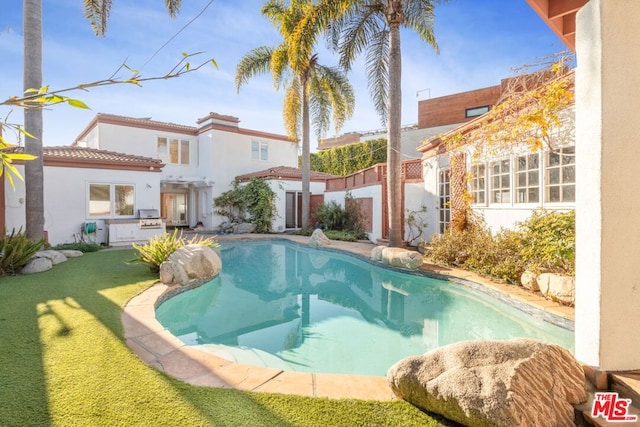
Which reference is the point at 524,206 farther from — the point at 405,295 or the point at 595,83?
the point at 595,83

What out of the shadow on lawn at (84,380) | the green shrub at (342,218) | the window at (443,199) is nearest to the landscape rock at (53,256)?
the shadow on lawn at (84,380)

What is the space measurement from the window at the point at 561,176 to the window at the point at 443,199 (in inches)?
182

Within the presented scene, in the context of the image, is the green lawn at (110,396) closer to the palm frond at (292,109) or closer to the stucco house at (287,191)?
the palm frond at (292,109)

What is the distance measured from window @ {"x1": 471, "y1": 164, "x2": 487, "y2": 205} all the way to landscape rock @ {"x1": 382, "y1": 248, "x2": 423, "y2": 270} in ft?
9.61

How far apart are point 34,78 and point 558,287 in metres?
16.1

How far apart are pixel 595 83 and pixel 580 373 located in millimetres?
2740

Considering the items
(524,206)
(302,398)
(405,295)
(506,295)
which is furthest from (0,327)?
(524,206)

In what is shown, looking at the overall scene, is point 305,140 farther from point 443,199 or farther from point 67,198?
point 67,198

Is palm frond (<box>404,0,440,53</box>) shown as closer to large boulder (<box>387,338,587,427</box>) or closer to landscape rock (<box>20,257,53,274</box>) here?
large boulder (<box>387,338,587,427</box>)

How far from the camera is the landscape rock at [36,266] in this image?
886 centimetres

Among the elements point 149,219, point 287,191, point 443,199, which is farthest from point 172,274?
point 287,191

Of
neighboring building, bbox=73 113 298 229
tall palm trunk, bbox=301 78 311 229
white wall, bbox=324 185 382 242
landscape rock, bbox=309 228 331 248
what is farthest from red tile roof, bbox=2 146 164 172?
white wall, bbox=324 185 382 242

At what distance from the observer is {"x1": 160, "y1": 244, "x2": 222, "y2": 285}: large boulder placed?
27.1 ft

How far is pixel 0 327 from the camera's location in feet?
16.2
